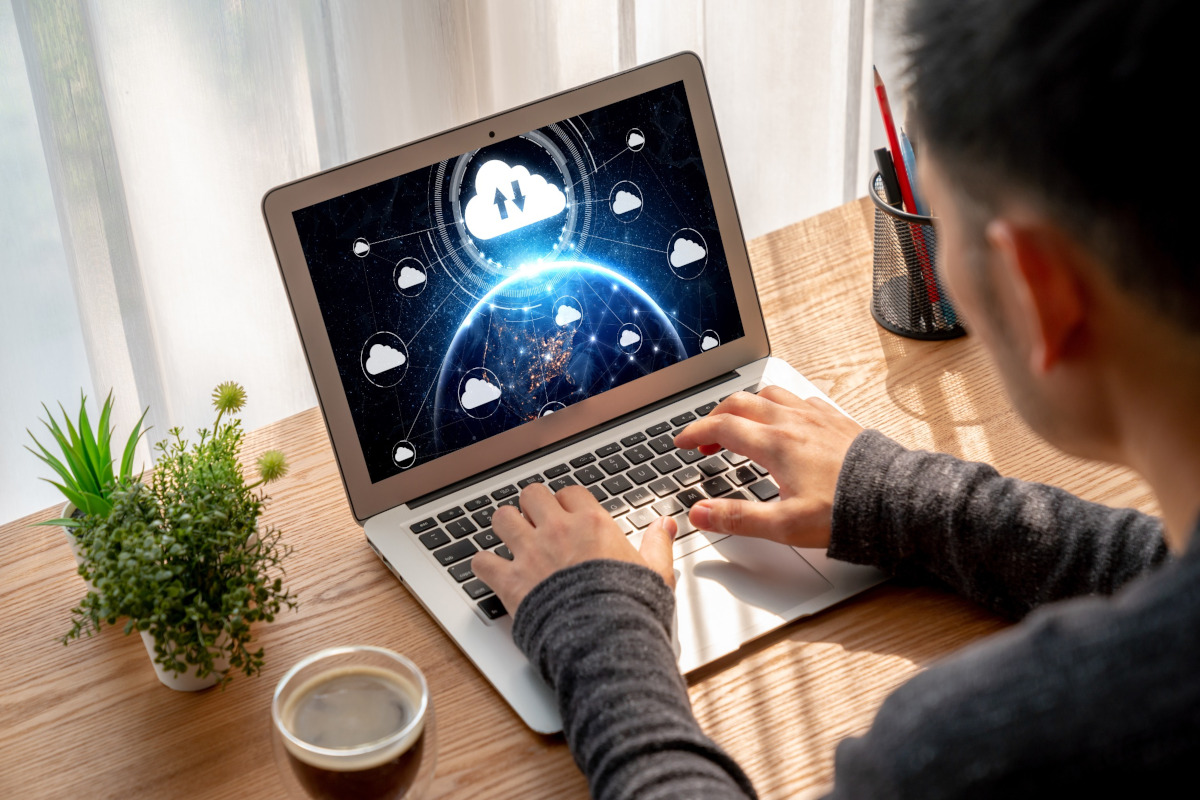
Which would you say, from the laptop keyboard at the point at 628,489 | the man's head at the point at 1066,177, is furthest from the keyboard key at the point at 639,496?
the man's head at the point at 1066,177

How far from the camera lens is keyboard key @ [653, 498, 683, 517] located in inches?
35.7

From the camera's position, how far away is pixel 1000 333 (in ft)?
1.93

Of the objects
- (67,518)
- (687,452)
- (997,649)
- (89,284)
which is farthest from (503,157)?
(89,284)

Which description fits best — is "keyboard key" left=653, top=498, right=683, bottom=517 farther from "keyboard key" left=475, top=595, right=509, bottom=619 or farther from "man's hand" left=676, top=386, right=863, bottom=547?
"keyboard key" left=475, top=595, right=509, bottom=619

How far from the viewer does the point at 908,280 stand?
1.11 meters

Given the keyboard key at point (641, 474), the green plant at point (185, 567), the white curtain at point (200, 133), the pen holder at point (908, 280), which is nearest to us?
the green plant at point (185, 567)

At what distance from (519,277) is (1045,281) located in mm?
532

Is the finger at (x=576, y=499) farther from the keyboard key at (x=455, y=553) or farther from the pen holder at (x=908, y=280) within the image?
the pen holder at (x=908, y=280)

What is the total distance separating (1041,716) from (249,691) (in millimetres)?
568

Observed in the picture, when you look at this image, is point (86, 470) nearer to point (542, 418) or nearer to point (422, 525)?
point (422, 525)

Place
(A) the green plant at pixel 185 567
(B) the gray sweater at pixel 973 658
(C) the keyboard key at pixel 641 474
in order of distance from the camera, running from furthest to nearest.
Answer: (C) the keyboard key at pixel 641 474
(A) the green plant at pixel 185 567
(B) the gray sweater at pixel 973 658

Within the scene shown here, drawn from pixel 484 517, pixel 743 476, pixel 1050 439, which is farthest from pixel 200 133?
pixel 1050 439

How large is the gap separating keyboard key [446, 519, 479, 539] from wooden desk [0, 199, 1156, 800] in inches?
2.5

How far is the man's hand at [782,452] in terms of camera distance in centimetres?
85
